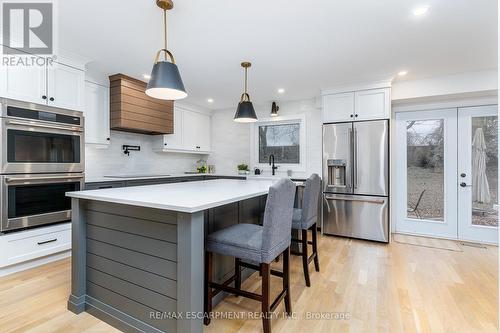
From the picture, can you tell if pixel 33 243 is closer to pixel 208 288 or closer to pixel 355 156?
pixel 208 288

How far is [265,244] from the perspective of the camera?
1.62 meters

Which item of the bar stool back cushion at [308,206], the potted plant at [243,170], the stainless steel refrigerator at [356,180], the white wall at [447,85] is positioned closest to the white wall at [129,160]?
the potted plant at [243,170]

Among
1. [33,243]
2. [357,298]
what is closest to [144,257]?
[357,298]

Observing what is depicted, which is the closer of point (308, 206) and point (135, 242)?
point (135, 242)

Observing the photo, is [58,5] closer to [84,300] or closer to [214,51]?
[214,51]

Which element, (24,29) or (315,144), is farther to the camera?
(315,144)

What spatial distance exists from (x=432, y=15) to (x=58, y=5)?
3108 millimetres

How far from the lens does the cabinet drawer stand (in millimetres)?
2474

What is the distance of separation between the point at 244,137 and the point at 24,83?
3634 mm

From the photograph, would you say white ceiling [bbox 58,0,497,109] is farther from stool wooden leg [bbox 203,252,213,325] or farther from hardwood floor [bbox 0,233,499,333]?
hardwood floor [bbox 0,233,499,333]

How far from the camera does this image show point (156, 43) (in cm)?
264


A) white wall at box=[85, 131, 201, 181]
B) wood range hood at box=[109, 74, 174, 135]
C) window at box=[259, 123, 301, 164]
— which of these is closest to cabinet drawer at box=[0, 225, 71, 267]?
white wall at box=[85, 131, 201, 181]

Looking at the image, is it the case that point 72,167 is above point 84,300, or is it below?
above

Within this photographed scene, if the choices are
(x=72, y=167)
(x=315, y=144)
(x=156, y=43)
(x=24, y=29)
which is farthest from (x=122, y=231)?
(x=315, y=144)
